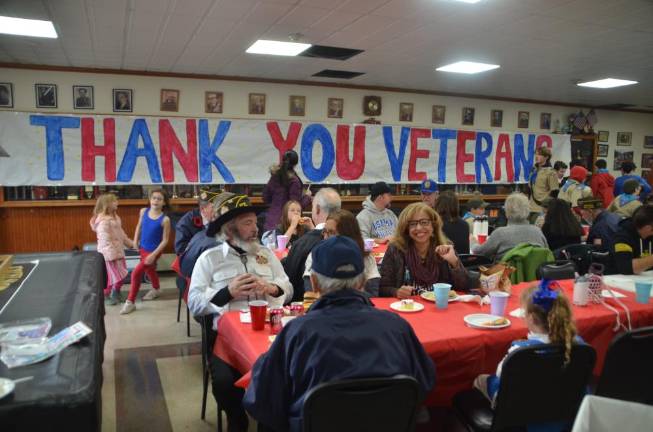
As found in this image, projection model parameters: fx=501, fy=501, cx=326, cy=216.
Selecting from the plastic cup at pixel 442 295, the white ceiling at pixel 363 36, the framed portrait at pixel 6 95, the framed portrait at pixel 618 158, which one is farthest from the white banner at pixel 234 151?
the plastic cup at pixel 442 295

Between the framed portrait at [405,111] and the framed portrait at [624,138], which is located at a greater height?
the framed portrait at [405,111]

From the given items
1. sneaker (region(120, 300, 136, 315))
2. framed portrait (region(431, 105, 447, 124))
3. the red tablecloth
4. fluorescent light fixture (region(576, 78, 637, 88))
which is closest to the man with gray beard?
the red tablecloth

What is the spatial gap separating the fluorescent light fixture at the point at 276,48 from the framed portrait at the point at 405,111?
10.7ft

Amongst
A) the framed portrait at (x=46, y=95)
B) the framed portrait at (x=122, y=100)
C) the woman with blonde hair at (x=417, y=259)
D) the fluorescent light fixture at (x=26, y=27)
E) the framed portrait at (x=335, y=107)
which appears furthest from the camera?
the framed portrait at (x=335, y=107)

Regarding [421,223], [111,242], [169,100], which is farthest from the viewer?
[169,100]

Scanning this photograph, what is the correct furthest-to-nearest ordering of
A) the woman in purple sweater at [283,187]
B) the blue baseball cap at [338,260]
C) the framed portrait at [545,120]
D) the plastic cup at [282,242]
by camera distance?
the framed portrait at [545,120] → the woman in purple sweater at [283,187] → the plastic cup at [282,242] → the blue baseball cap at [338,260]

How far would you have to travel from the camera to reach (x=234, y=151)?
7.41m

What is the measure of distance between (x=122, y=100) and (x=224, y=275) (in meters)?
4.92

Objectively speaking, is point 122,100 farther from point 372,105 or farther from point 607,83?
point 607,83

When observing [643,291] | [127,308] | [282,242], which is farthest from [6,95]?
[643,291]

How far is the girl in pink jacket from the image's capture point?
526 centimetres

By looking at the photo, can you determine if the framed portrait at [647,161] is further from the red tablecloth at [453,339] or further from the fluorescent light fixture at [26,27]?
the fluorescent light fixture at [26,27]

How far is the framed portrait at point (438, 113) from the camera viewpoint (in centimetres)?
888

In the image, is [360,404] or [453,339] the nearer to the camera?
[360,404]
